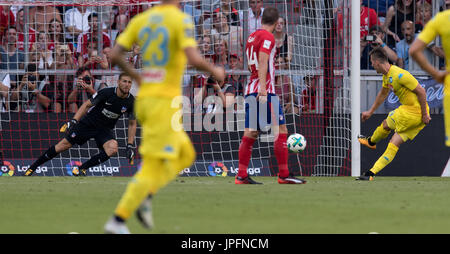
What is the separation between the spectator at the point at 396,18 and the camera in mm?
16125

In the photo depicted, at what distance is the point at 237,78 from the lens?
16.0 meters

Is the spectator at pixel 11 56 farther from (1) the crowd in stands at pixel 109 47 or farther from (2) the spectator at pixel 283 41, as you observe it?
(2) the spectator at pixel 283 41

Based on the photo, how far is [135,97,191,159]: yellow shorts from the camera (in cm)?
596

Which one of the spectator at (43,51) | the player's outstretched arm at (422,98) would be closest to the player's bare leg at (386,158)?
the player's outstretched arm at (422,98)

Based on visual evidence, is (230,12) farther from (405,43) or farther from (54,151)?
(54,151)

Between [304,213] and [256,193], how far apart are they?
2163 mm

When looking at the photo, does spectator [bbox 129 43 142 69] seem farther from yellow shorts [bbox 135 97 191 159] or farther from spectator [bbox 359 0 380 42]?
yellow shorts [bbox 135 97 191 159]

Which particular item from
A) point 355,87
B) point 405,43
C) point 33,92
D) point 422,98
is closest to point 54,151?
point 33,92

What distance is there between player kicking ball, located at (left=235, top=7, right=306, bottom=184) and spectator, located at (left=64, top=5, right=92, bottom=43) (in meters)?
6.32

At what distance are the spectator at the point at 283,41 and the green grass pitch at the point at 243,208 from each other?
509 cm

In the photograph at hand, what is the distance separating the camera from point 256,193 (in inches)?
380

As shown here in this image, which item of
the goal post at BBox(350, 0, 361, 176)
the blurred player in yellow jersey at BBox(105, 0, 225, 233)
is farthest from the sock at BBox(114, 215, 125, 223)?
the goal post at BBox(350, 0, 361, 176)

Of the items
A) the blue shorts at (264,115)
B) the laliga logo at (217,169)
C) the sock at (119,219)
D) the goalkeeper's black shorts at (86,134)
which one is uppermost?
the blue shorts at (264,115)

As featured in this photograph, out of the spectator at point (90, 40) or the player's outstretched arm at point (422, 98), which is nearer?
the player's outstretched arm at point (422, 98)
